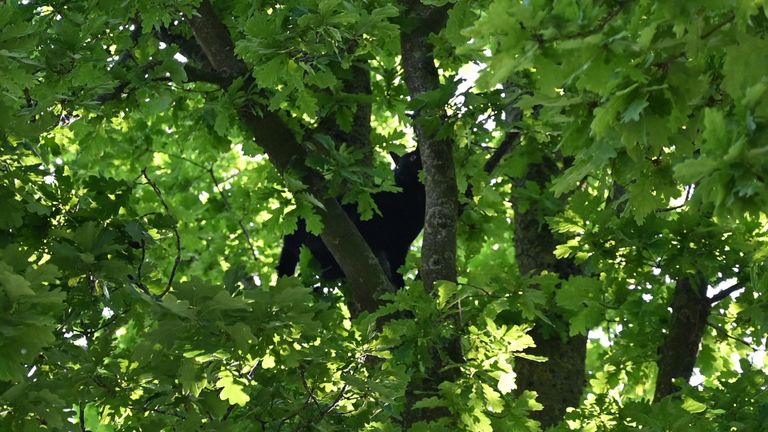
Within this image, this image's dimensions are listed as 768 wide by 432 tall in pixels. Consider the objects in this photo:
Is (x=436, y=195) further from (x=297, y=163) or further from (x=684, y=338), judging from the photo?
(x=684, y=338)

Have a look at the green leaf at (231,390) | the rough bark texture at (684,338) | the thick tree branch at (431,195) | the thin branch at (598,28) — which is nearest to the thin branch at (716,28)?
the thin branch at (598,28)

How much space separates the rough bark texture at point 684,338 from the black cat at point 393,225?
5.79 feet

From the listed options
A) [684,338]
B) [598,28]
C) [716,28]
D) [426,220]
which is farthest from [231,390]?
[684,338]

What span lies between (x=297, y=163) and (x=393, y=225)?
3.32ft

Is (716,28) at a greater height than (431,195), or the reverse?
(431,195)

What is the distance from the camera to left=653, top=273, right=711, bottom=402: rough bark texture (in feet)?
20.2

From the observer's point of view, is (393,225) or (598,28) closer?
(598,28)

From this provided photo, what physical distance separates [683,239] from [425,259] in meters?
1.45

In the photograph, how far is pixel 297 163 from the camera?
6.00 m

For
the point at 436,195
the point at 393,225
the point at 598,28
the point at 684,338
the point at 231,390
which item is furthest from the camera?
the point at 393,225

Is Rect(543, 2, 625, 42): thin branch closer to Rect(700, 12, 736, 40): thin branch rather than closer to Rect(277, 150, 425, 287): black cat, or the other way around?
Rect(700, 12, 736, 40): thin branch

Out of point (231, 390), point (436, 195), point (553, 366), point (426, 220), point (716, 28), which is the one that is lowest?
point (231, 390)

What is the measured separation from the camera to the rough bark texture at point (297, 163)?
5.99 metres

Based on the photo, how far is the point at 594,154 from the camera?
2.88 m
